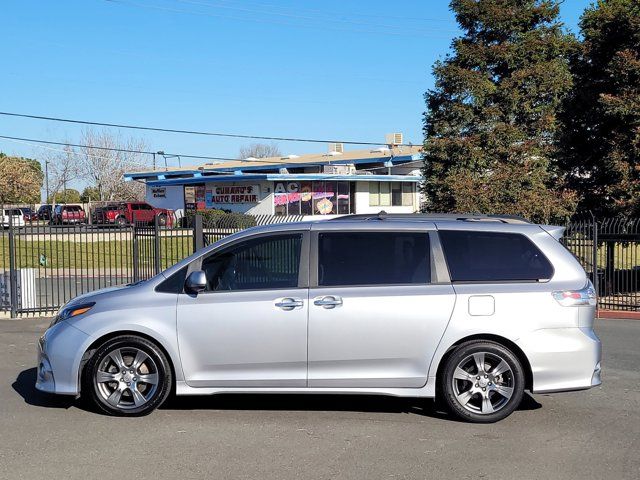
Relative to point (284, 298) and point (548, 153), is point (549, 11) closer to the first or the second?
point (548, 153)

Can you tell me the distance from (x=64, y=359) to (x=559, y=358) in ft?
14.3

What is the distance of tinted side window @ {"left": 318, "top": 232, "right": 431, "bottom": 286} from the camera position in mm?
6324

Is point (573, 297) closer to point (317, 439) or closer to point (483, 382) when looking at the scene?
point (483, 382)

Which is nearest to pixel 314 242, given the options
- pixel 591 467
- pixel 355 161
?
pixel 591 467

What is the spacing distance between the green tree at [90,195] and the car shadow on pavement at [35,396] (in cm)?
6583

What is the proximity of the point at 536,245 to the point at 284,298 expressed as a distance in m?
2.36

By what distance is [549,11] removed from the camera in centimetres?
1736

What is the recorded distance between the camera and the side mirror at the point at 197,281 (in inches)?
242

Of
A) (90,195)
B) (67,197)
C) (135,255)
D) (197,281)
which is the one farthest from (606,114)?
(67,197)

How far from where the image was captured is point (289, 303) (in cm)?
618

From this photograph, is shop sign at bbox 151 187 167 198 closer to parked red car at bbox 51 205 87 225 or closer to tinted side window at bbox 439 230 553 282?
parked red car at bbox 51 205 87 225

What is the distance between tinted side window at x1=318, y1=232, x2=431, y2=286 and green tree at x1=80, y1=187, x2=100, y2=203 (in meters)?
68.2

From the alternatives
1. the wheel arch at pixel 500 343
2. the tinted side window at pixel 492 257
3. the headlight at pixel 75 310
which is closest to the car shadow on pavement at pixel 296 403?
the wheel arch at pixel 500 343

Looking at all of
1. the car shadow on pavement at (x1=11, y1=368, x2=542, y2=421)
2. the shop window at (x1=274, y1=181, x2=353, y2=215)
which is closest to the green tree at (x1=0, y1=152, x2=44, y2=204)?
the shop window at (x1=274, y1=181, x2=353, y2=215)
